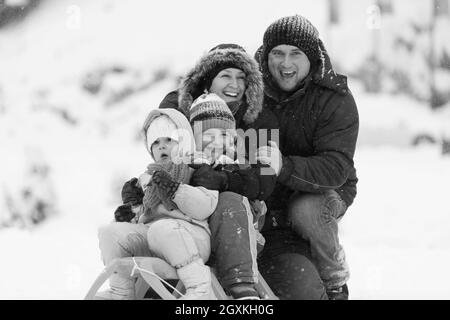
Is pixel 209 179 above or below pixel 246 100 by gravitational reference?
below

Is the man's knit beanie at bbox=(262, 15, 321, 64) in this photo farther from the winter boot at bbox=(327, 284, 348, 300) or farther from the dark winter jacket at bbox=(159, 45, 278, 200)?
the winter boot at bbox=(327, 284, 348, 300)

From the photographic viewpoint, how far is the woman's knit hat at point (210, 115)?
2.87m

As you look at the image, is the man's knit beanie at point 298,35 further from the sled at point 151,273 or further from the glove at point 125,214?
the sled at point 151,273

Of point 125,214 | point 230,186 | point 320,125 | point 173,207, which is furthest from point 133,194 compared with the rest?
point 320,125

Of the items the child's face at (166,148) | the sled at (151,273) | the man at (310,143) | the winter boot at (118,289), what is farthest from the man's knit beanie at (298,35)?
the winter boot at (118,289)

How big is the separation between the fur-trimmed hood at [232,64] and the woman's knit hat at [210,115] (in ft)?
0.52

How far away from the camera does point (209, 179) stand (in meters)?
2.66

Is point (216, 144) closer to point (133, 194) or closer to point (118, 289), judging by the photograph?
point (133, 194)

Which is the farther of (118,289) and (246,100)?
(246,100)

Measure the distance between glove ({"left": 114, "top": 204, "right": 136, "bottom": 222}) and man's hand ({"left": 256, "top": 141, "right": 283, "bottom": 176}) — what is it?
1.55 feet

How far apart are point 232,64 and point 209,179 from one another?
0.65 metres

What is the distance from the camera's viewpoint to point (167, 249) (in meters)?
2.52

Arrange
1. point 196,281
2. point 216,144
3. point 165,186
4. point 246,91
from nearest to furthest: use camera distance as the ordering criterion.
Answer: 1. point 196,281
2. point 165,186
3. point 216,144
4. point 246,91

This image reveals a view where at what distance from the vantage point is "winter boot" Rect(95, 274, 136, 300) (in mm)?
2580
